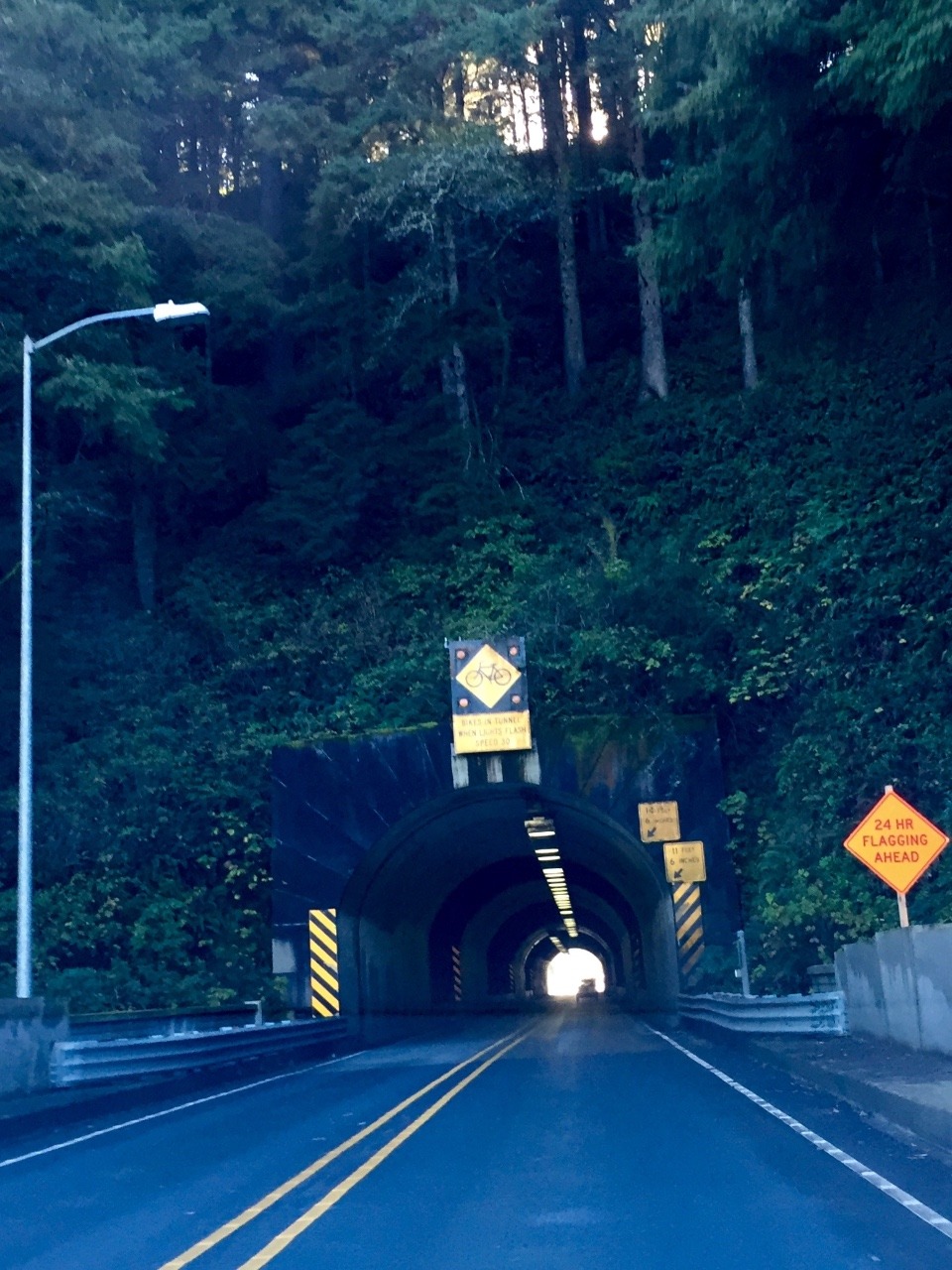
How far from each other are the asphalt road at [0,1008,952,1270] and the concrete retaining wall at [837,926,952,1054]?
A: 1429mm

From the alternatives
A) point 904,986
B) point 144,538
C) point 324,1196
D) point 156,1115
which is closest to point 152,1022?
point 156,1115

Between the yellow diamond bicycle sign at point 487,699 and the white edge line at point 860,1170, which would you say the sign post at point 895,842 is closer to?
the white edge line at point 860,1170

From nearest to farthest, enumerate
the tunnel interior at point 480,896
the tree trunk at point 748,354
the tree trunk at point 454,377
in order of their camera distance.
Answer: the tunnel interior at point 480,896, the tree trunk at point 454,377, the tree trunk at point 748,354

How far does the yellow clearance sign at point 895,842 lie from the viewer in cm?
1775

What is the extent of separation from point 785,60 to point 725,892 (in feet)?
58.6

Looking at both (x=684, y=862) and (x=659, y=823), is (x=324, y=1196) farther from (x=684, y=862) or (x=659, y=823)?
(x=659, y=823)

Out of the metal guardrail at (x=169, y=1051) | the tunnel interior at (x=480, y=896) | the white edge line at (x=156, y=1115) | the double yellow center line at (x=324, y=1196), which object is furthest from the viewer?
the tunnel interior at (x=480, y=896)

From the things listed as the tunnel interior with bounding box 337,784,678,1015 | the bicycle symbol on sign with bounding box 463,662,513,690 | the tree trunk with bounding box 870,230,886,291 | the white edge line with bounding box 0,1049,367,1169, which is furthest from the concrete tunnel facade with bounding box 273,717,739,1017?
the tree trunk with bounding box 870,230,886,291

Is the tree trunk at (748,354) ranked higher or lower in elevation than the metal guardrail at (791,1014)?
higher

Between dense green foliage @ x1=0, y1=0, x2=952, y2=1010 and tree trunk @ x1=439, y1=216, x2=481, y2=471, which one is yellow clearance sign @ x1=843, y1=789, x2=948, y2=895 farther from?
tree trunk @ x1=439, y1=216, x2=481, y2=471

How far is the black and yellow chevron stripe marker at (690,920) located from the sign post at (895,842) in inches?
519

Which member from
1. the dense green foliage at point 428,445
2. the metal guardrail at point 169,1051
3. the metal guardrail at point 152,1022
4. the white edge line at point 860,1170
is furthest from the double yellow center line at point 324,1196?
the dense green foliage at point 428,445

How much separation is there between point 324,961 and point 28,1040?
15.5m

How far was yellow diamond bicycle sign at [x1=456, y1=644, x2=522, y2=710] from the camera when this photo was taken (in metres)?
30.7
